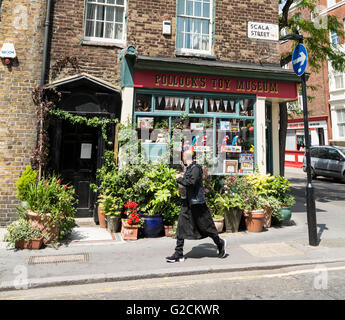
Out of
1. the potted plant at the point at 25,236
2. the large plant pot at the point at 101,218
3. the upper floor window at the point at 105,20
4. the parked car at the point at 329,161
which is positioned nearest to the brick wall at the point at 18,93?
the upper floor window at the point at 105,20

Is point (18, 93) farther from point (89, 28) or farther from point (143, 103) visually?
point (143, 103)

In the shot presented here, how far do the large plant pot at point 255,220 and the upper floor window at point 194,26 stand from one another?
5.20m

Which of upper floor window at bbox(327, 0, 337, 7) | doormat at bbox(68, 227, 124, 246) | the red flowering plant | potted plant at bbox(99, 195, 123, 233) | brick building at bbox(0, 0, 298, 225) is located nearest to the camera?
doormat at bbox(68, 227, 124, 246)

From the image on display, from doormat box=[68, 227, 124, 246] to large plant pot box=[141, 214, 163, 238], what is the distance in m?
0.65

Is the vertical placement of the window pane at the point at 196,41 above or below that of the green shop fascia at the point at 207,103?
above

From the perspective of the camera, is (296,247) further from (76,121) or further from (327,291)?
(76,121)

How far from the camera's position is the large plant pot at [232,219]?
7.35 meters

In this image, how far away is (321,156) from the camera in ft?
60.3

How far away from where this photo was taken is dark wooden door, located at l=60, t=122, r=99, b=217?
315 inches

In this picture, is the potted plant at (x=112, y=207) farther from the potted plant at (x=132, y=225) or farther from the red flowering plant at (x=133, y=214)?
the potted plant at (x=132, y=225)

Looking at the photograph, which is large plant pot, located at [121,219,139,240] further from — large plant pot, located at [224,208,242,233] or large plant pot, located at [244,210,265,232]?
large plant pot, located at [244,210,265,232]

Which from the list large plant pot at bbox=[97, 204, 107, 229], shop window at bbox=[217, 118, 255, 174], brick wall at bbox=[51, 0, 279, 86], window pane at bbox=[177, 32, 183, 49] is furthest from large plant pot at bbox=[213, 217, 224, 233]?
window pane at bbox=[177, 32, 183, 49]

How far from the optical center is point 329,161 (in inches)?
693
